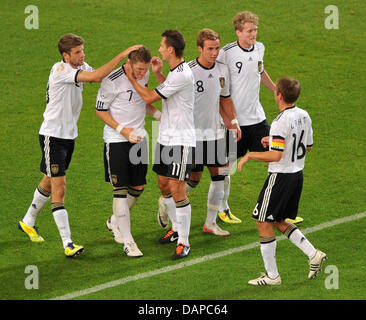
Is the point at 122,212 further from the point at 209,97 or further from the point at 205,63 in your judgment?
the point at 205,63

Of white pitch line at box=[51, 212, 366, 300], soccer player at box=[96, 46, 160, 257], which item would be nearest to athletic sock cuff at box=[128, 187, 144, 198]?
soccer player at box=[96, 46, 160, 257]

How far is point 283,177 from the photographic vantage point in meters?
7.94

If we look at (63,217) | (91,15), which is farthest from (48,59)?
(63,217)

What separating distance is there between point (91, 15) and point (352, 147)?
8.14m

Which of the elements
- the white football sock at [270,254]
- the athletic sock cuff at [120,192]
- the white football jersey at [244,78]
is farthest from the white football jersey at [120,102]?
the white football sock at [270,254]

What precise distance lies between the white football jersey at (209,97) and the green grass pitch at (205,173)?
1261 millimetres

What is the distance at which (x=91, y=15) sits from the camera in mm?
18312

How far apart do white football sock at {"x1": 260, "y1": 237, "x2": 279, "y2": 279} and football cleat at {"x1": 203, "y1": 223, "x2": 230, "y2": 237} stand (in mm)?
1563

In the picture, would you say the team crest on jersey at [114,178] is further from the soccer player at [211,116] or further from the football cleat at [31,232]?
the football cleat at [31,232]

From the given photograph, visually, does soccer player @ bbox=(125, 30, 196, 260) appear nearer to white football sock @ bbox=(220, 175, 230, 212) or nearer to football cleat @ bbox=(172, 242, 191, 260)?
football cleat @ bbox=(172, 242, 191, 260)

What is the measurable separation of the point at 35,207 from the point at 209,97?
96.7 inches

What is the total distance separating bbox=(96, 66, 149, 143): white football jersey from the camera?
878cm
